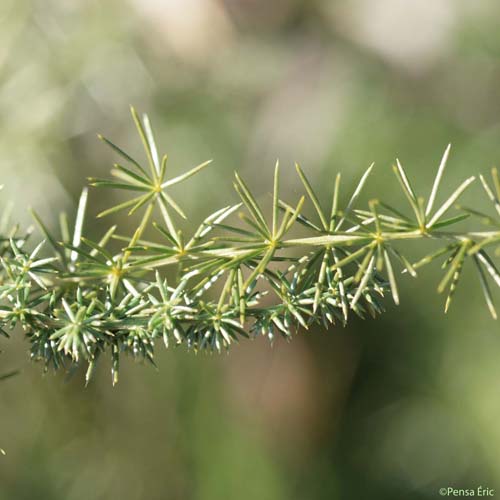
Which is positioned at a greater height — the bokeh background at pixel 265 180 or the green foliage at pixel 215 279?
the bokeh background at pixel 265 180

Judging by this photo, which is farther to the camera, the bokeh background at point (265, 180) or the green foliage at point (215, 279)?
the bokeh background at point (265, 180)

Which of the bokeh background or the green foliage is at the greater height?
the bokeh background

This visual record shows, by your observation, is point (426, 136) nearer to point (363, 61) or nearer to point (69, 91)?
point (363, 61)

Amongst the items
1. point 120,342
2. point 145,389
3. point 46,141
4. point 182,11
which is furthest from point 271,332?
point 182,11

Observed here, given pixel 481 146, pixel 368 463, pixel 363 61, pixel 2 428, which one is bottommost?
→ pixel 368 463

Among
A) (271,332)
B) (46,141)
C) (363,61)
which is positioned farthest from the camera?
(363,61)

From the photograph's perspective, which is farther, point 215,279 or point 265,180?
point 265,180

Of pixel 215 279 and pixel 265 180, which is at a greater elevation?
pixel 265 180

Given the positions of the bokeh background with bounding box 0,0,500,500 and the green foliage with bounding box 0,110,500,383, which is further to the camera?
the bokeh background with bounding box 0,0,500,500
